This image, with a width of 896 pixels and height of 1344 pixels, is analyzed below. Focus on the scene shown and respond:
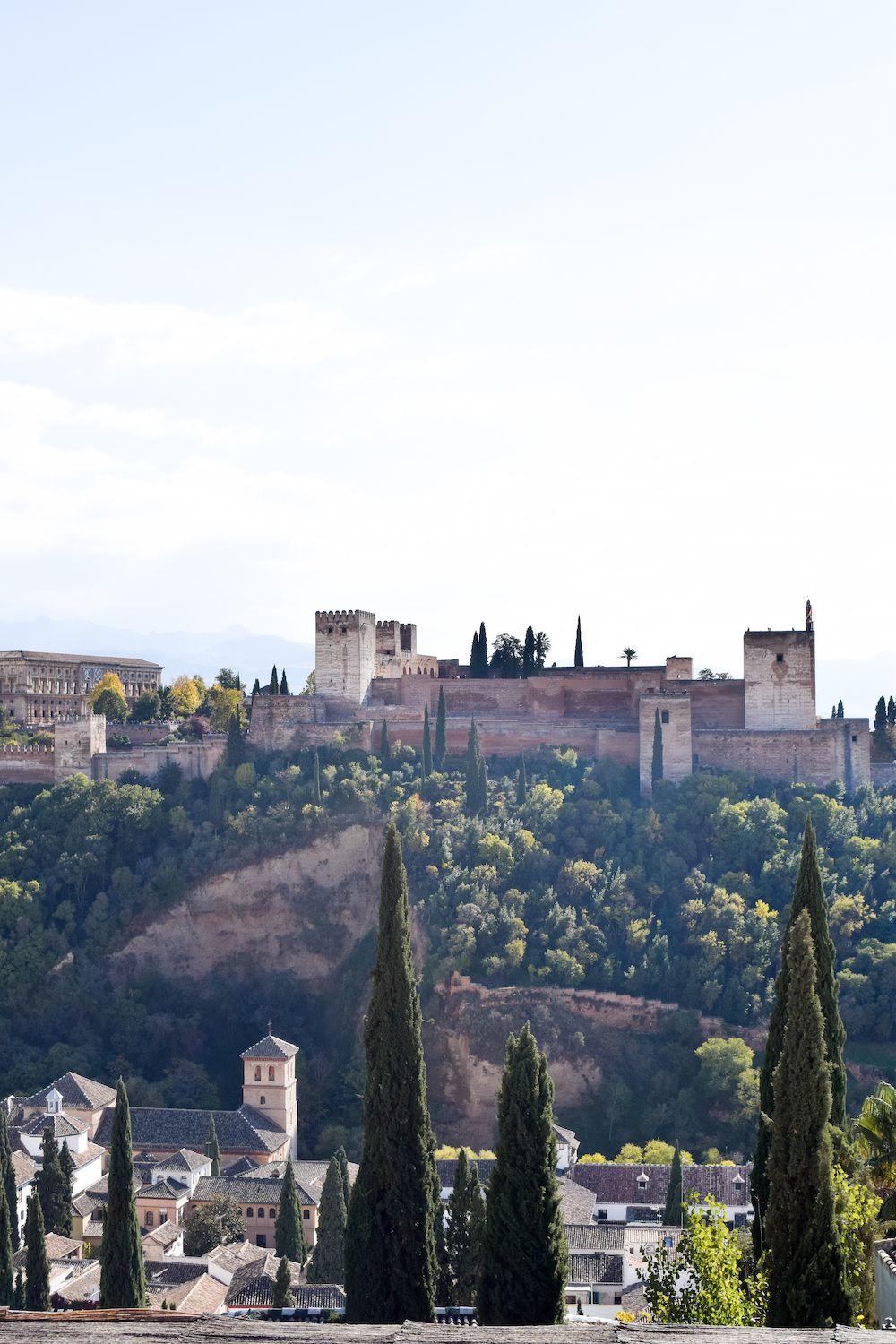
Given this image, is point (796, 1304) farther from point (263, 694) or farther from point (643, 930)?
point (263, 694)

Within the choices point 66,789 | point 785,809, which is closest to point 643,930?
point 785,809

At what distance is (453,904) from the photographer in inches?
2094

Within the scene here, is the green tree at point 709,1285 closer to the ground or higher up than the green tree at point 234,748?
closer to the ground

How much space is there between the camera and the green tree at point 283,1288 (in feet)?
100.0

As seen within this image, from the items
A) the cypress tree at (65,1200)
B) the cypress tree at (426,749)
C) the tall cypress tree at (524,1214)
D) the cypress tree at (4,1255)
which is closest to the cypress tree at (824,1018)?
the tall cypress tree at (524,1214)

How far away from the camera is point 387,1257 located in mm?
22094

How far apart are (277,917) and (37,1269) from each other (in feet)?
89.6

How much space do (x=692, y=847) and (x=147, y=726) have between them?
2446 cm

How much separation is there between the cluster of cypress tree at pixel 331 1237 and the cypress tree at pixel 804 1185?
832 inches

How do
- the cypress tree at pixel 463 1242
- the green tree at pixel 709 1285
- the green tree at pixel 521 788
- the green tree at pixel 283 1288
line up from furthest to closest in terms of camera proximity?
1. the green tree at pixel 521 788
2. the green tree at pixel 283 1288
3. the cypress tree at pixel 463 1242
4. the green tree at pixel 709 1285

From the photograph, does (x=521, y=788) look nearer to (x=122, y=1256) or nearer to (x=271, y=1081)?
(x=271, y=1081)

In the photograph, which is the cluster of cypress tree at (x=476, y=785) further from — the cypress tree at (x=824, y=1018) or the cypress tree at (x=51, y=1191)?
the cypress tree at (x=824, y=1018)

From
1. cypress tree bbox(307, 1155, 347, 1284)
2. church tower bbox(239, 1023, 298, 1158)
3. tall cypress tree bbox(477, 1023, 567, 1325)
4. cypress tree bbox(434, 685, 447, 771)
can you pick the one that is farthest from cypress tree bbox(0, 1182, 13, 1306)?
cypress tree bbox(434, 685, 447, 771)

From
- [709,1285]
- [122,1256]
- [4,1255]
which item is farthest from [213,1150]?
[709,1285]
